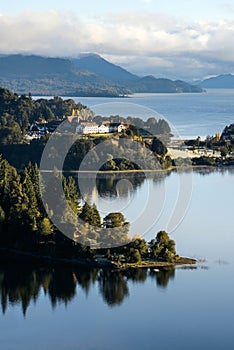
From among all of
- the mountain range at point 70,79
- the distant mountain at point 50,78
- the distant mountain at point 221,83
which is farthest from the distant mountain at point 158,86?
the distant mountain at point 221,83

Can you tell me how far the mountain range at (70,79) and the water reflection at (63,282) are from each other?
40.0 metres

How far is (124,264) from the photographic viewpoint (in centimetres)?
831

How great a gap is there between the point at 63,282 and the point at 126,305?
3.15 feet

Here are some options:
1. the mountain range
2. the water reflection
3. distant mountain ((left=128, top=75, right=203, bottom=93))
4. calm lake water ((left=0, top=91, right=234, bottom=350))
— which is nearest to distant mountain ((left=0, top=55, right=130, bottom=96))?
the mountain range

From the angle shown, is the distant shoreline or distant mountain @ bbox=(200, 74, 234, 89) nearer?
the distant shoreline

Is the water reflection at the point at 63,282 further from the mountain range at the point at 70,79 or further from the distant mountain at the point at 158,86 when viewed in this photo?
the distant mountain at the point at 158,86

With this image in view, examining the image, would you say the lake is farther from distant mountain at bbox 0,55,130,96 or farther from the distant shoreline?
distant mountain at bbox 0,55,130,96

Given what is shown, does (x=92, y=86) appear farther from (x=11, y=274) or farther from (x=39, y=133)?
(x=11, y=274)

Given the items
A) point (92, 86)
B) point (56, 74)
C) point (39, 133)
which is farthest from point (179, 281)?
point (56, 74)

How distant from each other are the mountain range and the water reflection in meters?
40.0

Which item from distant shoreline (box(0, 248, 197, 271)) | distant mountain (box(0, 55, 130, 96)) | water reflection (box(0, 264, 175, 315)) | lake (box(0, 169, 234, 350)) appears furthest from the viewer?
distant mountain (box(0, 55, 130, 96))

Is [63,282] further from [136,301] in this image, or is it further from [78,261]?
[136,301]

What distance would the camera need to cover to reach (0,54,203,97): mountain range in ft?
176

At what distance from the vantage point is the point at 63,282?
789 cm
